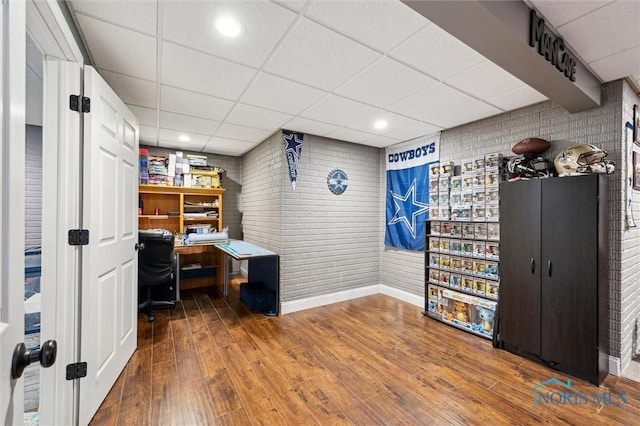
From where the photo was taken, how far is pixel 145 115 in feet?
10.8

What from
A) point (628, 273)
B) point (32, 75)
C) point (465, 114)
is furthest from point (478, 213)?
point (32, 75)

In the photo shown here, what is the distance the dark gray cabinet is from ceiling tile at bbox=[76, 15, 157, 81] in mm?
3339

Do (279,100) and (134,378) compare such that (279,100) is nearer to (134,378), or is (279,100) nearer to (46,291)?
(46,291)

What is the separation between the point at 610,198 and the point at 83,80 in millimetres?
4165

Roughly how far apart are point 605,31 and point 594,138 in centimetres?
108

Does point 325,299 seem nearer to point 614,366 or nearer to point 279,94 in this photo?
point 279,94

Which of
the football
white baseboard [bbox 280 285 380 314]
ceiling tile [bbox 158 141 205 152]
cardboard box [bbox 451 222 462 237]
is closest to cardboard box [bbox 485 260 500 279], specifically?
cardboard box [bbox 451 222 462 237]

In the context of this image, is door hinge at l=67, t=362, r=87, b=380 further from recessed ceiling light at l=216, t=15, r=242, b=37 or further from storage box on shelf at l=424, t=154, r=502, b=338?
storage box on shelf at l=424, t=154, r=502, b=338

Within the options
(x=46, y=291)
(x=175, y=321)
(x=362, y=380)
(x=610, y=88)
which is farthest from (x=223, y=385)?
(x=610, y=88)

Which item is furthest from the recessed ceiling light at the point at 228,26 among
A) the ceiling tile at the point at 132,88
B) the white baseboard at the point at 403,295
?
the white baseboard at the point at 403,295

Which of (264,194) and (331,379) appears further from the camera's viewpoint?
(264,194)

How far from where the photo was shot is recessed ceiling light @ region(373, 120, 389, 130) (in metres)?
3.45

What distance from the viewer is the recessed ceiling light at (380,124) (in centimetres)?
345

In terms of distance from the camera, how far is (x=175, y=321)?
3408 mm
